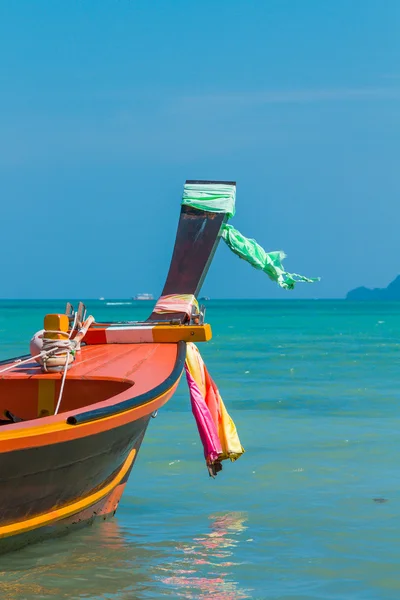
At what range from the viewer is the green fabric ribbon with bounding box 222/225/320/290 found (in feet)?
30.1

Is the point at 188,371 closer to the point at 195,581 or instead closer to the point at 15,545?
the point at 195,581

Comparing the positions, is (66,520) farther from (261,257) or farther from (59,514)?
(261,257)

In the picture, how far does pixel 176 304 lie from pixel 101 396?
260 centimetres

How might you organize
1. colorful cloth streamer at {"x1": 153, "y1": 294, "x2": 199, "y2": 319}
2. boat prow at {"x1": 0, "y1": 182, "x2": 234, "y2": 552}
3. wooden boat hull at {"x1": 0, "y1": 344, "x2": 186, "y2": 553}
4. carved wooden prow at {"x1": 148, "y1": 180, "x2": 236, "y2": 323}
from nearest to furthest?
wooden boat hull at {"x1": 0, "y1": 344, "x2": 186, "y2": 553} → boat prow at {"x1": 0, "y1": 182, "x2": 234, "y2": 552} → colorful cloth streamer at {"x1": 153, "y1": 294, "x2": 199, "y2": 319} → carved wooden prow at {"x1": 148, "y1": 180, "x2": 236, "y2": 323}

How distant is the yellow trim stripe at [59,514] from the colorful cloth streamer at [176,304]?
247 cm

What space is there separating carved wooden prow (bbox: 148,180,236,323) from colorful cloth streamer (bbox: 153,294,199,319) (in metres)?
0.07

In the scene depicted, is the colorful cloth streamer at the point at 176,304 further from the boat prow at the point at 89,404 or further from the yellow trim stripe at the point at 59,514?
the yellow trim stripe at the point at 59,514

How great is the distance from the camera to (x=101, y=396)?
640 centimetres

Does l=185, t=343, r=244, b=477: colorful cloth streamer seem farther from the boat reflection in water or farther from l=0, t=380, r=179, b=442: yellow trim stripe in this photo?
l=0, t=380, r=179, b=442: yellow trim stripe

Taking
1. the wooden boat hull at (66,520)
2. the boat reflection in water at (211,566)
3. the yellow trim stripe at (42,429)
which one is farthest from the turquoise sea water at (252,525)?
the yellow trim stripe at (42,429)

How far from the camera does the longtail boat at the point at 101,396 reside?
4.73 m

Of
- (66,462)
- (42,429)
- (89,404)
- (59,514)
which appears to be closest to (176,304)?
(89,404)

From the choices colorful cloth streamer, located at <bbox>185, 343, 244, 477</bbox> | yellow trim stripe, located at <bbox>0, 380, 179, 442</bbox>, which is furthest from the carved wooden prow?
yellow trim stripe, located at <bbox>0, 380, 179, 442</bbox>

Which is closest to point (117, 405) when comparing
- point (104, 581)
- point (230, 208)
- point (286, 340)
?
point (104, 581)
